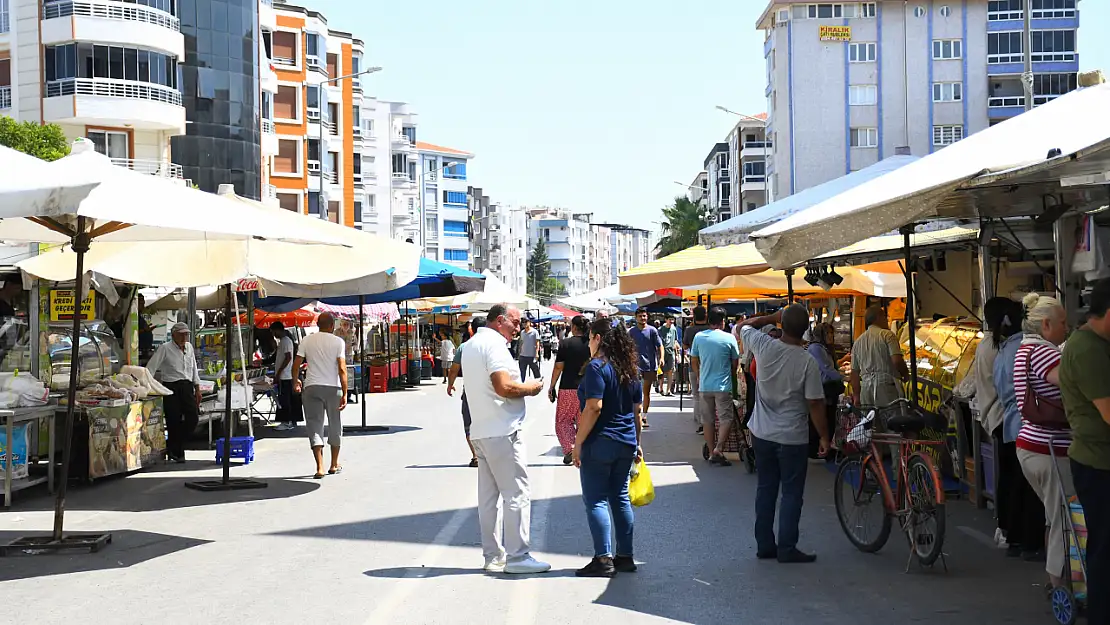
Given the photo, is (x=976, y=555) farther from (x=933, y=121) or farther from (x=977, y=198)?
(x=933, y=121)

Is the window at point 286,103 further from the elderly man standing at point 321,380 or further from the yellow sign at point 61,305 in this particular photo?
the elderly man standing at point 321,380

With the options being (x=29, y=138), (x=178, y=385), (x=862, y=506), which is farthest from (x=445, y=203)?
(x=862, y=506)

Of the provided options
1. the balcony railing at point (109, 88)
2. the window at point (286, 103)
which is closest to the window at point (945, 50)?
the window at point (286, 103)

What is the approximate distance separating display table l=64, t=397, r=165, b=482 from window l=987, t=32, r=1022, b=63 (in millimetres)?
68228

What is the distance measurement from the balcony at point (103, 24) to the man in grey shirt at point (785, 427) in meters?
42.4

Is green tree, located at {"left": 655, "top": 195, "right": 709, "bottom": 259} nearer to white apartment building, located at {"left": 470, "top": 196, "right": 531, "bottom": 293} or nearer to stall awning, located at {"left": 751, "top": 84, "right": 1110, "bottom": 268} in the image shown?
white apartment building, located at {"left": 470, "top": 196, "right": 531, "bottom": 293}

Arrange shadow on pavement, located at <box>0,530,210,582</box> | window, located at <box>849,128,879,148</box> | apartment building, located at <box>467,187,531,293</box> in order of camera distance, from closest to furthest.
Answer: shadow on pavement, located at <box>0,530,210,582</box> < window, located at <box>849,128,879,148</box> < apartment building, located at <box>467,187,531,293</box>


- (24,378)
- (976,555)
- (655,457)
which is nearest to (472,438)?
(976,555)

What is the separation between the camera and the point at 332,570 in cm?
863

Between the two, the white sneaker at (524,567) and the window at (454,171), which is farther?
the window at (454,171)

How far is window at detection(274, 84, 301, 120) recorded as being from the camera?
222 ft

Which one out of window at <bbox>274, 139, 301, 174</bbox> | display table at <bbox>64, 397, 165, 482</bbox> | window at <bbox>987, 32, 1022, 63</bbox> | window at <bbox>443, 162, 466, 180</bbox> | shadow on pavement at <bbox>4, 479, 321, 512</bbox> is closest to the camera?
shadow on pavement at <bbox>4, 479, 321, 512</bbox>

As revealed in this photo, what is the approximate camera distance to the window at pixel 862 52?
2773 inches

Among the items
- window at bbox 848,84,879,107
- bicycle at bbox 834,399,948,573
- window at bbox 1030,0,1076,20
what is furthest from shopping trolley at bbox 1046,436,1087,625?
window at bbox 1030,0,1076,20
